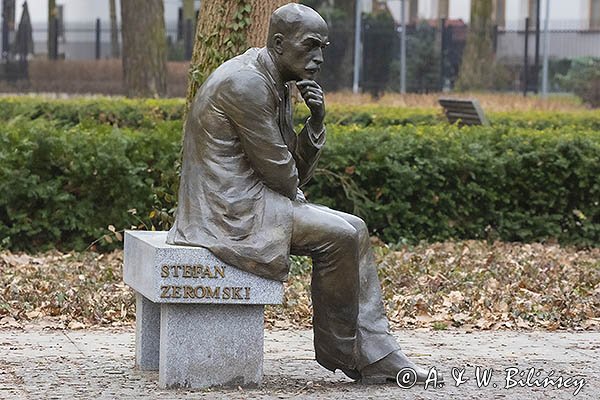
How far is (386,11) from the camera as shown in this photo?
132ft

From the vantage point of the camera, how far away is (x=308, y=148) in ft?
22.0

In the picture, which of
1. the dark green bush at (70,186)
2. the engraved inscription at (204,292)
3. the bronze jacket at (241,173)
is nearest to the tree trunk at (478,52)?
the dark green bush at (70,186)

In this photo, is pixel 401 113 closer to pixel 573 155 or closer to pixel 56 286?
pixel 573 155

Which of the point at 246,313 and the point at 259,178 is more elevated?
the point at 259,178

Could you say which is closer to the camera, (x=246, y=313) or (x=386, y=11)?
(x=246, y=313)

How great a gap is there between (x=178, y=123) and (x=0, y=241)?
223 cm

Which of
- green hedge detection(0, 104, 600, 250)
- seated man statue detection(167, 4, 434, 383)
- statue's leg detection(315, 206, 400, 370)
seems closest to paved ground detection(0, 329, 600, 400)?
statue's leg detection(315, 206, 400, 370)

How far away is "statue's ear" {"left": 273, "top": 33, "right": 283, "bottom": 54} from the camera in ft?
21.2

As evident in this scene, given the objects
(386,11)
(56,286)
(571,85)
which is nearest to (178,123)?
(56,286)

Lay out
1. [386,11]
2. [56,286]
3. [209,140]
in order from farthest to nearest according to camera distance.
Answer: [386,11], [56,286], [209,140]

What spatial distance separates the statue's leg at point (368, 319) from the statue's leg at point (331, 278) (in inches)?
2.1

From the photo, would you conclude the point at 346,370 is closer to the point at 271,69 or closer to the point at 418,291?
the point at 271,69

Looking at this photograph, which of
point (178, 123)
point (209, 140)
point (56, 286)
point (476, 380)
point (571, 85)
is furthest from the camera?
point (571, 85)

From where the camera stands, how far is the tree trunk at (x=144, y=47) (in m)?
22.7
